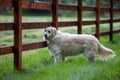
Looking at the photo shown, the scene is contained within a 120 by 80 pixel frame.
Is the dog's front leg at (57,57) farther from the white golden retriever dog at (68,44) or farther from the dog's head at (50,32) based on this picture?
the dog's head at (50,32)

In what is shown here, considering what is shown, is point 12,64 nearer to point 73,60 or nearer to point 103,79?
point 73,60

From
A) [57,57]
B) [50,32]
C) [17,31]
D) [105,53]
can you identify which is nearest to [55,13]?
→ [50,32]

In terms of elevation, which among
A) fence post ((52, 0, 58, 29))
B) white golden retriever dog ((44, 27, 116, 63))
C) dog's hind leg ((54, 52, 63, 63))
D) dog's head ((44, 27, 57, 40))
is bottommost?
dog's hind leg ((54, 52, 63, 63))

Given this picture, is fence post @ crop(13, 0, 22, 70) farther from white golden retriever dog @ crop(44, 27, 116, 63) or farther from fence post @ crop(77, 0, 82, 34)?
fence post @ crop(77, 0, 82, 34)

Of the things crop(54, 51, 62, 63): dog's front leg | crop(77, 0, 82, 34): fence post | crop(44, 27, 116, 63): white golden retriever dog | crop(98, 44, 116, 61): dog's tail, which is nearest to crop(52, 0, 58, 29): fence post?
crop(44, 27, 116, 63): white golden retriever dog

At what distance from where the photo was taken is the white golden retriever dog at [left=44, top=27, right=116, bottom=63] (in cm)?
884

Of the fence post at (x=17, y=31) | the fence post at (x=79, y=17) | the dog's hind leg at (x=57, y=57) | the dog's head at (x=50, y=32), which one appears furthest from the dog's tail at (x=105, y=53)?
the fence post at (x=79, y=17)

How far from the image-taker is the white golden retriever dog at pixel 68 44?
884 centimetres

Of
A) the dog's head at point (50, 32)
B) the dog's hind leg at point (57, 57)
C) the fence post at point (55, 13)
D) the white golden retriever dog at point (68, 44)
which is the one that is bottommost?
the dog's hind leg at point (57, 57)

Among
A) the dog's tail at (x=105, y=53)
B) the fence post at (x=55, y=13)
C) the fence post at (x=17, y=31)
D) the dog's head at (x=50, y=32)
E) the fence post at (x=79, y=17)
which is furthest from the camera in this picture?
the fence post at (x=79, y=17)

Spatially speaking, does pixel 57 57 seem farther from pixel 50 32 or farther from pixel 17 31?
pixel 17 31

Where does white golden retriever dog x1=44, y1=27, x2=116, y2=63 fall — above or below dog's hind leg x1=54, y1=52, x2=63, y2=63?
above

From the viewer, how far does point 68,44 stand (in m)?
8.86

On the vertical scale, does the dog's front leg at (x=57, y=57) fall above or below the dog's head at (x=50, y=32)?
below
